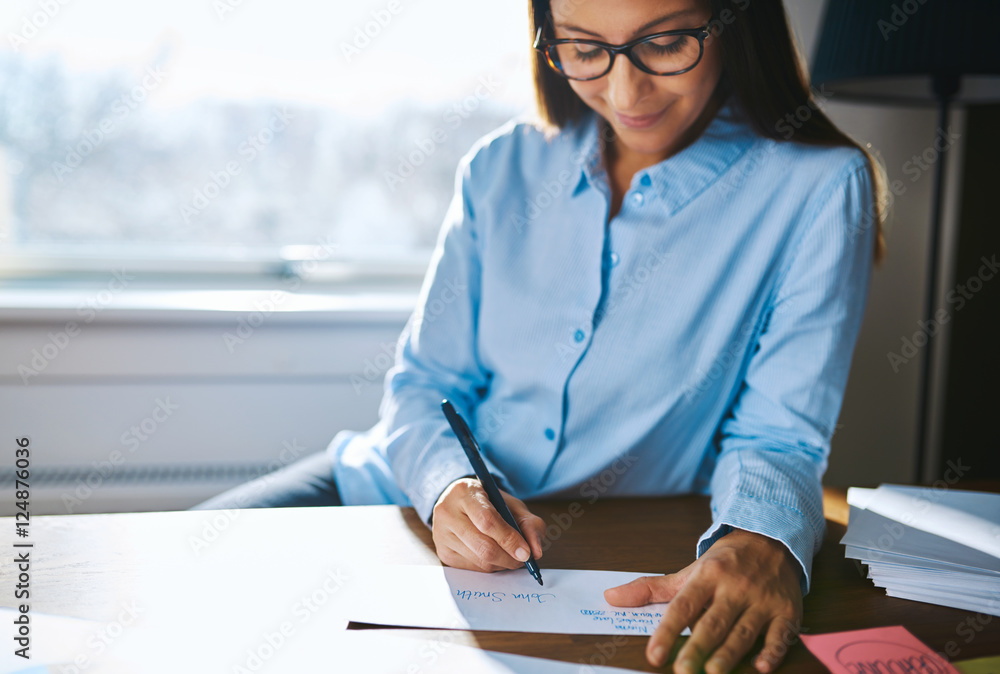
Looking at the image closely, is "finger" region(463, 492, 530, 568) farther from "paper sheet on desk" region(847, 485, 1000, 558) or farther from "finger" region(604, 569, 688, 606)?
"paper sheet on desk" region(847, 485, 1000, 558)

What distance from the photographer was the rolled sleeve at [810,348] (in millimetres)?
897

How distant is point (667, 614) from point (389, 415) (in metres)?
0.56

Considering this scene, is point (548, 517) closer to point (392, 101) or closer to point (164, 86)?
point (392, 101)

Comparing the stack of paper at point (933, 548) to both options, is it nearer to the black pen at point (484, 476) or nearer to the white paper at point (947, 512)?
the white paper at point (947, 512)

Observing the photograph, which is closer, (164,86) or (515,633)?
(515,633)

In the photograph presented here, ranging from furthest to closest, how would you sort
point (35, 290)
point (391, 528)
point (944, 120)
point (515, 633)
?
1. point (35, 290)
2. point (944, 120)
3. point (391, 528)
4. point (515, 633)

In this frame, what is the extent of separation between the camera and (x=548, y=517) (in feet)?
2.86

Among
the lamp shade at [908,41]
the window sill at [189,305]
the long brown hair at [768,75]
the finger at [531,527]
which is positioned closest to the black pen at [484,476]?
the finger at [531,527]

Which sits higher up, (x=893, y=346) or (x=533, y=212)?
(x=533, y=212)

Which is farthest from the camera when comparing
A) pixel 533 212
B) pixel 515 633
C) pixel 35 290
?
pixel 35 290

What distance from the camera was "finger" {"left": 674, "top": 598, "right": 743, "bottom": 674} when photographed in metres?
0.58

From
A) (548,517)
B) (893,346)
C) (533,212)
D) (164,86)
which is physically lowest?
(893,346)

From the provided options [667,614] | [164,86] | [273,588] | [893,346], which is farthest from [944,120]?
[164,86]

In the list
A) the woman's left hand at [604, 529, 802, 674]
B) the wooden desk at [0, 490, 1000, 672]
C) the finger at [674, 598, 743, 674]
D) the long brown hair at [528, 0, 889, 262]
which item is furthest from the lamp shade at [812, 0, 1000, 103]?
the finger at [674, 598, 743, 674]
